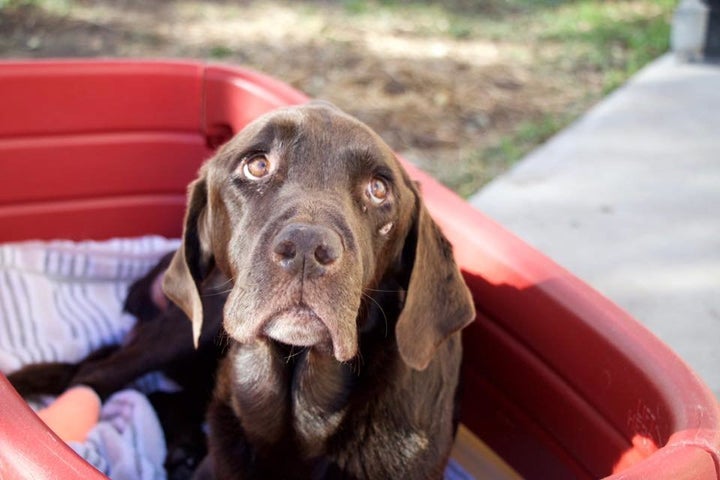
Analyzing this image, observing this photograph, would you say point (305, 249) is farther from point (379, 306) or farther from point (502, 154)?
point (502, 154)

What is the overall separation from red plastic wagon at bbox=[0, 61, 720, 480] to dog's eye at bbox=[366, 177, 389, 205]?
550 mm

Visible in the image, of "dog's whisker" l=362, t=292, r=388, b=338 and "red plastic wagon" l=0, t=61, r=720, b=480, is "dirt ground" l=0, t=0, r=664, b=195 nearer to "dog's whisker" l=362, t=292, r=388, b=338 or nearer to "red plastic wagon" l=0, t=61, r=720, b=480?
"red plastic wagon" l=0, t=61, r=720, b=480

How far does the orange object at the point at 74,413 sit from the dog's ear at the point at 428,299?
3.71ft

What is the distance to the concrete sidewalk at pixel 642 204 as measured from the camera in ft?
11.5

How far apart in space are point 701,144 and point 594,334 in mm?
3072

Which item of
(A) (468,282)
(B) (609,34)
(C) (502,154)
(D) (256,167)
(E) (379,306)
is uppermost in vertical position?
(D) (256,167)

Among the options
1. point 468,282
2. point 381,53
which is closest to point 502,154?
point 381,53

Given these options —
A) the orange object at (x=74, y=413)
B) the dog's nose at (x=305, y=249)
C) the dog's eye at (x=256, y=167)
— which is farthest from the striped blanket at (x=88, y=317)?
the dog's nose at (x=305, y=249)

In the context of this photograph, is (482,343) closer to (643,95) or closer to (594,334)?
(594,334)

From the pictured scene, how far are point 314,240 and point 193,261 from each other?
687 millimetres

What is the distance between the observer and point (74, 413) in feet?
8.78

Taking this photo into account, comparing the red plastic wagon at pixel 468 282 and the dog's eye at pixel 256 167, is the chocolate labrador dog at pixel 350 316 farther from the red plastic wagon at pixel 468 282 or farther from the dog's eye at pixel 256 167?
the red plastic wagon at pixel 468 282

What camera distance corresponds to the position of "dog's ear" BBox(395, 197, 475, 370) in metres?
2.03

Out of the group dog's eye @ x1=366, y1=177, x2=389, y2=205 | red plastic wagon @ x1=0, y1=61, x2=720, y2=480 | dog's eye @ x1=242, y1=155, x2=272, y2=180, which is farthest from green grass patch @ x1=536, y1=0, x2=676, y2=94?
dog's eye @ x1=242, y1=155, x2=272, y2=180
